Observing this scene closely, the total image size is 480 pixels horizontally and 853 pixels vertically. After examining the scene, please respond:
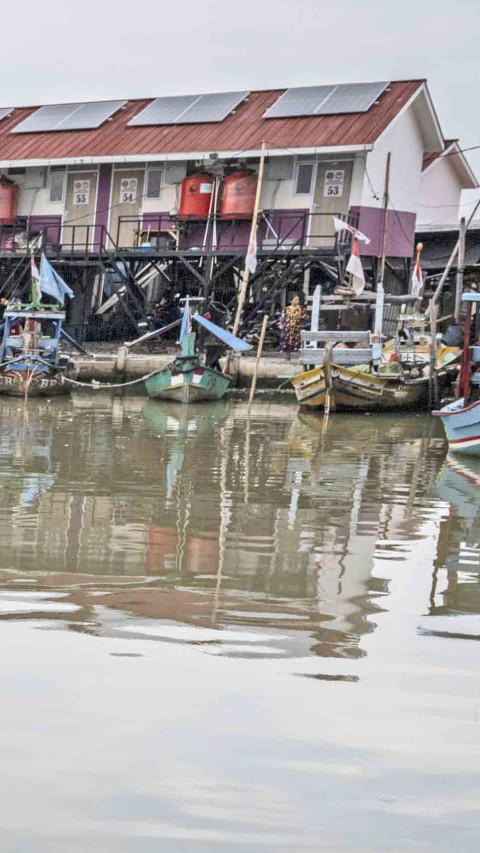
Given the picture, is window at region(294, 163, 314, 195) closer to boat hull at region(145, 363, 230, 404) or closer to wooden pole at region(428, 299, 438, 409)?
boat hull at region(145, 363, 230, 404)

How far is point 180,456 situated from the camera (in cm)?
1462

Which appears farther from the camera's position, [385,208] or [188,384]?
[385,208]

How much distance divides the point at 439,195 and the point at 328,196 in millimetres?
7755

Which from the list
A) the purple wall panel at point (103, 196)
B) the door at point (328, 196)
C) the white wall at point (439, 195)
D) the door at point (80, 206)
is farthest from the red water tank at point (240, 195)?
the white wall at point (439, 195)

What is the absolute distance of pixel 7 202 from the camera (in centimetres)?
3678

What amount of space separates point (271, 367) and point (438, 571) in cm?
2161

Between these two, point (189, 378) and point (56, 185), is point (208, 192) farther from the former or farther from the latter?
point (189, 378)

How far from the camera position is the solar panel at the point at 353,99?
107ft

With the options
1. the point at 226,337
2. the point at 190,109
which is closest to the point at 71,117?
the point at 190,109

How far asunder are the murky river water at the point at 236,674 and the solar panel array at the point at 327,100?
78.5 ft

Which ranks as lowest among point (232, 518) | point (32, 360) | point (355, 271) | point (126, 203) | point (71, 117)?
point (232, 518)

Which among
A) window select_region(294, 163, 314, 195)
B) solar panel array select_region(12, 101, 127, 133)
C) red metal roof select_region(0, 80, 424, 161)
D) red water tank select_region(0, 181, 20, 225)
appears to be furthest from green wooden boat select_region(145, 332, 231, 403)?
solar panel array select_region(12, 101, 127, 133)

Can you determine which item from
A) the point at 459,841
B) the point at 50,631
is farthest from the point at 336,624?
the point at 459,841

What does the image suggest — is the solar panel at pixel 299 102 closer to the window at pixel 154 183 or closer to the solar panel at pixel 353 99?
the solar panel at pixel 353 99
